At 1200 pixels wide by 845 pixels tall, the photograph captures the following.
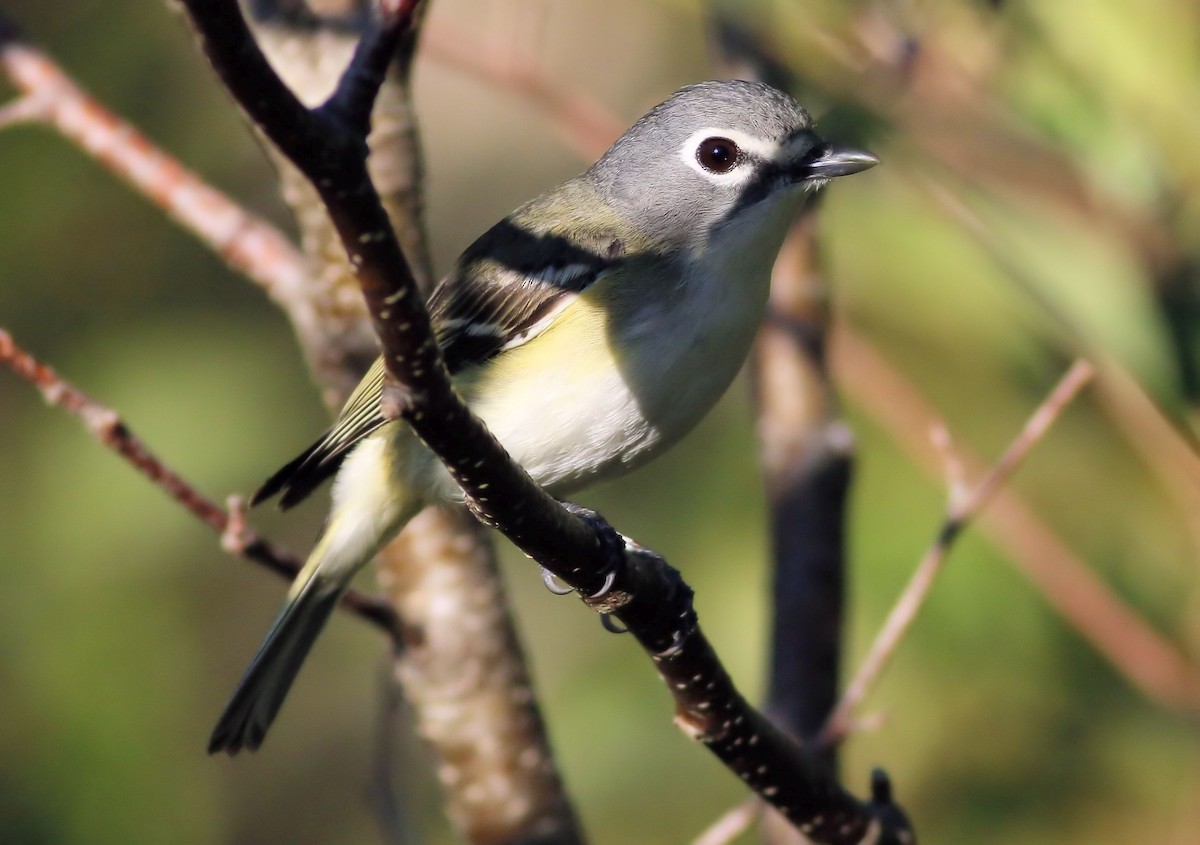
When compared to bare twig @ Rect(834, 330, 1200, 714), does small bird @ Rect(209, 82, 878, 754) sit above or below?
above

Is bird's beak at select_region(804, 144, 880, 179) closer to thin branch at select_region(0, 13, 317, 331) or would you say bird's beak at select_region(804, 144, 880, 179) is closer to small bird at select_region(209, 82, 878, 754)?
small bird at select_region(209, 82, 878, 754)

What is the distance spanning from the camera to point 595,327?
271cm

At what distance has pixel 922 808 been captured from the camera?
3898 mm

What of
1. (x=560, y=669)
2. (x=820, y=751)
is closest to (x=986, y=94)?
(x=820, y=751)

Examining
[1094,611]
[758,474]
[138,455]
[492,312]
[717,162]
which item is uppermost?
[717,162]

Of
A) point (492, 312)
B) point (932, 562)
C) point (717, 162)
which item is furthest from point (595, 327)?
point (932, 562)

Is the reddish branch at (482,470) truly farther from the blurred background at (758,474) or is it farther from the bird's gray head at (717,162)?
the bird's gray head at (717,162)

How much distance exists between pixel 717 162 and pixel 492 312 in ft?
2.06

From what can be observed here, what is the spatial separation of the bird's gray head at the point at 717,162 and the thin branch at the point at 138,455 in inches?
40.6

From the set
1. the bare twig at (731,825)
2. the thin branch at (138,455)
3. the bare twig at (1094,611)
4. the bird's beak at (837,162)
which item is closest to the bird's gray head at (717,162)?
the bird's beak at (837,162)

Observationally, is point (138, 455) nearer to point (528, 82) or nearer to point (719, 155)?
point (719, 155)

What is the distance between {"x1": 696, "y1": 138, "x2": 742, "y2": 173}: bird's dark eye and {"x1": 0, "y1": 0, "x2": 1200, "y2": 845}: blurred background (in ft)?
0.68

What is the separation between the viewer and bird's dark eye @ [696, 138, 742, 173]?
3.04m

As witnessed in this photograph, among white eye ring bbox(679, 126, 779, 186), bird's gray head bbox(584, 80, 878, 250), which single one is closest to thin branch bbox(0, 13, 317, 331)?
bird's gray head bbox(584, 80, 878, 250)
